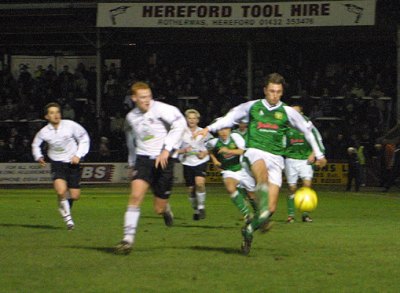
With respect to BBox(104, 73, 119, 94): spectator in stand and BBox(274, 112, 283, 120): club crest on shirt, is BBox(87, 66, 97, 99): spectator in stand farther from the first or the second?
BBox(274, 112, 283, 120): club crest on shirt

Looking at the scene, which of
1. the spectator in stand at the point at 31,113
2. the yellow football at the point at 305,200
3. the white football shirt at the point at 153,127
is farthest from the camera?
the spectator in stand at the point at 31,113

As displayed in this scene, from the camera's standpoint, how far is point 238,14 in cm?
3903

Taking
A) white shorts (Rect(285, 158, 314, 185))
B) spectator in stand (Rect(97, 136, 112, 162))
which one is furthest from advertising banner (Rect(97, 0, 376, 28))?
white shorts (Rect(285, 158, 314, 185))

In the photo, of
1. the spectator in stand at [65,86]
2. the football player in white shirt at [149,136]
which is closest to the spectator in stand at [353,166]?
the spectator in stand at [65,86]

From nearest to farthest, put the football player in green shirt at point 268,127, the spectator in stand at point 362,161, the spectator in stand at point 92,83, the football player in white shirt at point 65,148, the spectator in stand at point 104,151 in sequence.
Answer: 1. the football player in green shirt at point 268,127
2. the football player in white shirt at point 65,148
3. the spectator in stand at point 362,161
4. the spectator in stand at point 104,151
5. the spectator in stand at point 92,83

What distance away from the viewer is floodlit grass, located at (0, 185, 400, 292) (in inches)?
424

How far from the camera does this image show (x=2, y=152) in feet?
128

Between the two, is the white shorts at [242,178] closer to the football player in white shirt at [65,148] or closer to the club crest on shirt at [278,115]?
the football player in white shirt at [65,148]

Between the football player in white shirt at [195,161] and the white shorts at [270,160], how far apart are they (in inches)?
274

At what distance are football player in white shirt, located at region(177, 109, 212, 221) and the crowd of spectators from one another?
1519 cm

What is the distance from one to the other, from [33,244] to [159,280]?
449 cm

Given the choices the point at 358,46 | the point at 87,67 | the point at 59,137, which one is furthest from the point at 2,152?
the point at 59,137

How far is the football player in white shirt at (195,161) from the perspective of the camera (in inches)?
815

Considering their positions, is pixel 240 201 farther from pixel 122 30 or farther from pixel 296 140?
pixel 122 30
